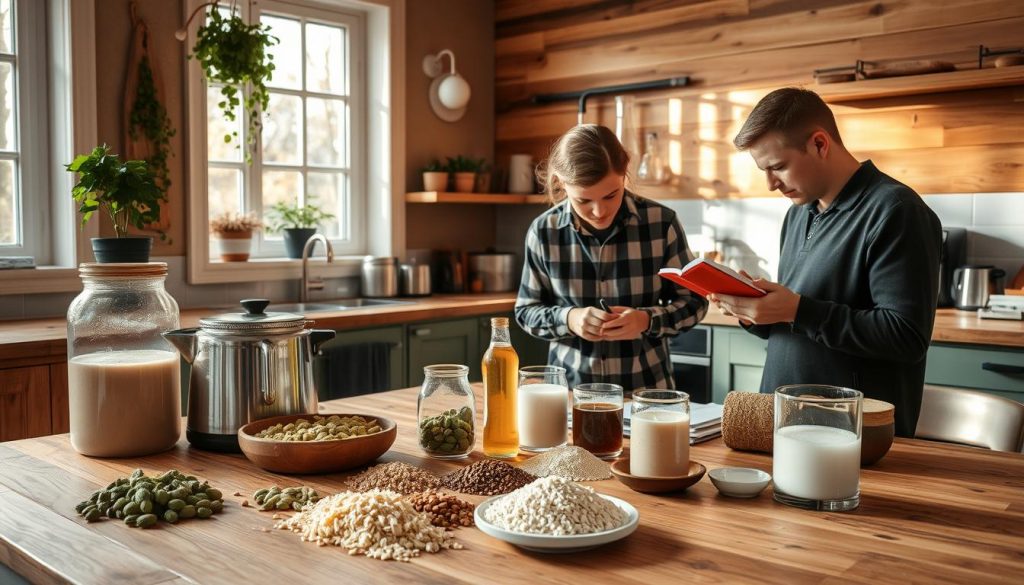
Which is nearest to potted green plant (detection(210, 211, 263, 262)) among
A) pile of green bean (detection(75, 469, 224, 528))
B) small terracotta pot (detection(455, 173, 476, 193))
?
small terracotta pot (detection(455, 173, 476, 193))

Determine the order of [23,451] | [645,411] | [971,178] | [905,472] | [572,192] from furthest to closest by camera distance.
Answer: [971,178] → [572,192] → [23,451] → [905,472] → [645,411]

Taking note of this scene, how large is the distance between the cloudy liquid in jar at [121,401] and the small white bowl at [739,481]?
3.33 ft

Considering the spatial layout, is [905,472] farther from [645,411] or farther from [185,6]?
[185,6]

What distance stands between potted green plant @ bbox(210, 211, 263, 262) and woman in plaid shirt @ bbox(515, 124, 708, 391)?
1.89m

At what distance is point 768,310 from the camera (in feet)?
6.55

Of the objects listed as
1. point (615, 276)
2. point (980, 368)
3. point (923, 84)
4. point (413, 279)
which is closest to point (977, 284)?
point (980, 368)

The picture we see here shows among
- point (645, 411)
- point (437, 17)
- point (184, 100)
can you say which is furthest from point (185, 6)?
point (645, 411)

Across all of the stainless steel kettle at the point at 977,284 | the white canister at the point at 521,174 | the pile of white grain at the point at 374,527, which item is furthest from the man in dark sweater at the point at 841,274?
the white canister at the point at 521,174

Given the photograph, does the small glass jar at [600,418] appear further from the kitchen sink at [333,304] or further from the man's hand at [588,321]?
the kitchen sink at [333,304]

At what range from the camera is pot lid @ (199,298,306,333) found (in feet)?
5.79

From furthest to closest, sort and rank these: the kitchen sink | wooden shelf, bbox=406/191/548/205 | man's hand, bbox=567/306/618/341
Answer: wooden shelf, bbox=406/191/548/205, the kitchen sink, man's hand, bbox=567/306/618/341

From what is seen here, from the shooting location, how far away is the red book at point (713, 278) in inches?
75.8

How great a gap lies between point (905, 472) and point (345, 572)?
99 cm

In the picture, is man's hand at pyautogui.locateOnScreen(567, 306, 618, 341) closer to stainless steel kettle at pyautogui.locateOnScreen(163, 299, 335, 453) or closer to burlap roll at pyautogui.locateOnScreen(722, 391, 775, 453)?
burlap roll at pyautogui.locateOnScreen(722, 391, 775, 453)
